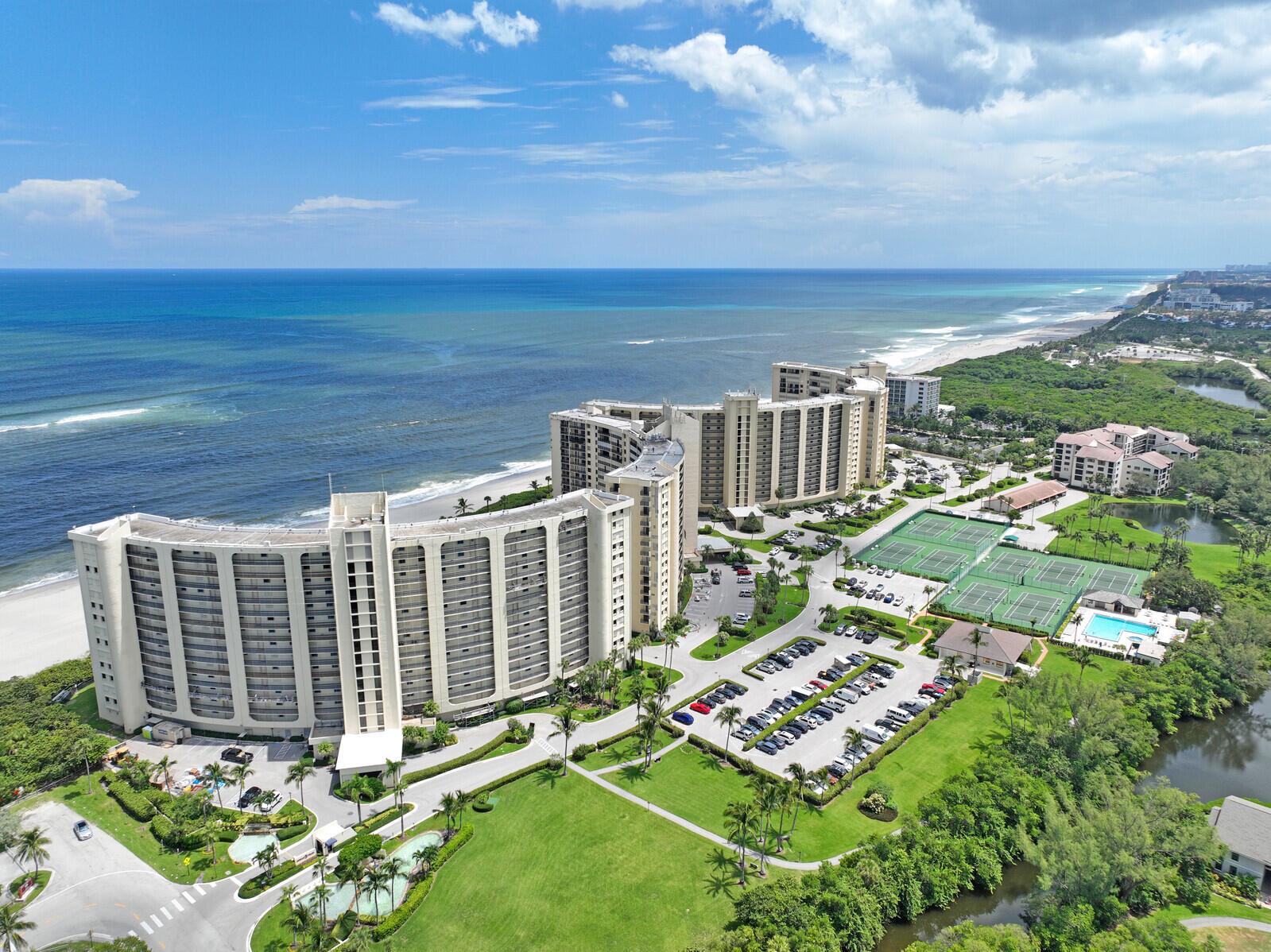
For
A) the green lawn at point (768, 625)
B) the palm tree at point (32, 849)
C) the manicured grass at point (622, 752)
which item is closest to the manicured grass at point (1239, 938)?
the manicured grass at point (622, 752)

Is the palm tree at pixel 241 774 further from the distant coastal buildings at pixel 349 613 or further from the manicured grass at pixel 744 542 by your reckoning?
the manicured grass at pixel 744 542

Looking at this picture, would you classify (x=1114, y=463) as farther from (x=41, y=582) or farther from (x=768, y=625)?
(x=41, y=582)

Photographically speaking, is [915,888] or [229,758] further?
[229,758]

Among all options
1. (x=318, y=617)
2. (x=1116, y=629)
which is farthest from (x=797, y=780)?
(x=1116, y=629)

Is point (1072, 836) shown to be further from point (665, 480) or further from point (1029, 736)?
point (665, 480)

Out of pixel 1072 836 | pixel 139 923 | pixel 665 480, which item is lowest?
pixel 139 923

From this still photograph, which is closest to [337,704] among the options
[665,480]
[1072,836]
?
[665,480]

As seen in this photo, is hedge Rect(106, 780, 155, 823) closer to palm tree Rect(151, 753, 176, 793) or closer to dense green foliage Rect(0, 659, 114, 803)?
palm tree Rect(151, 753, 176, 793)
